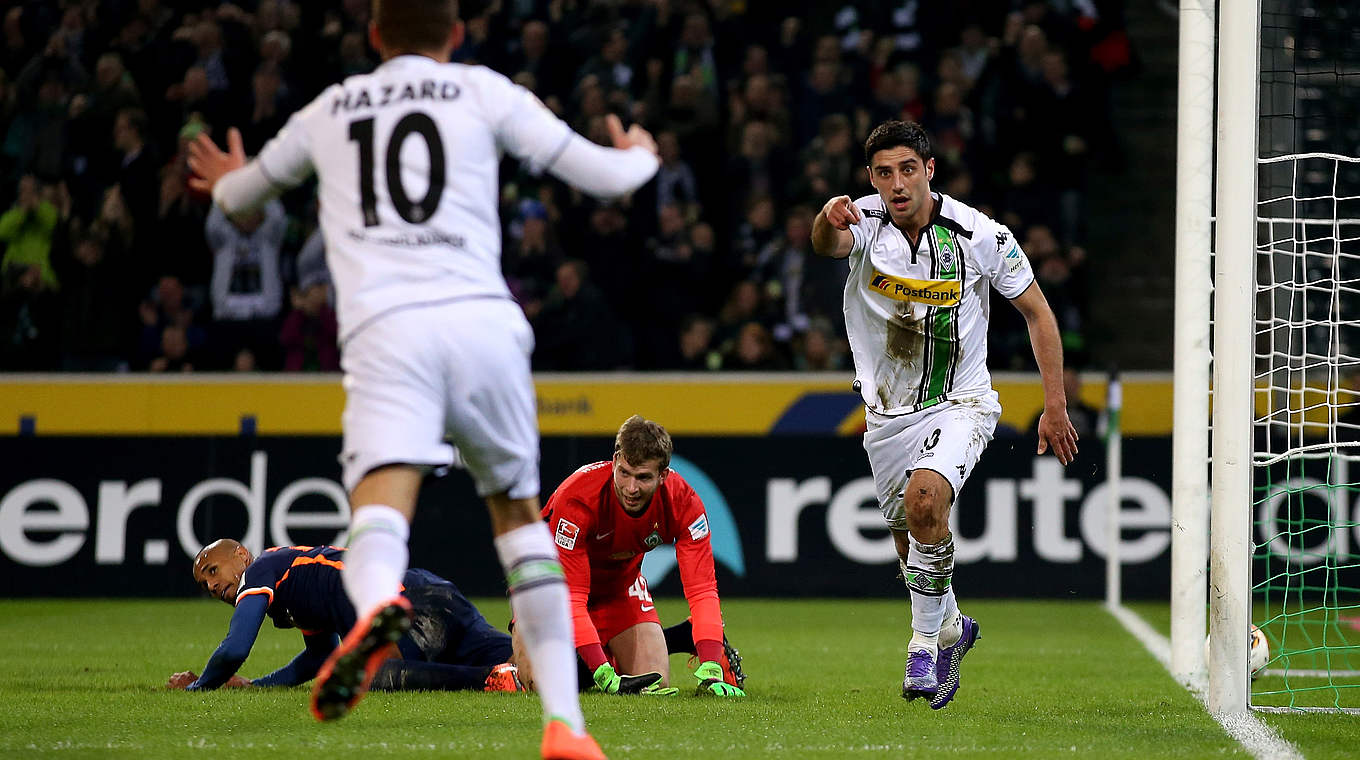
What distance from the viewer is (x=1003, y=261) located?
6.34 meters

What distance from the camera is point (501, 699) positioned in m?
6.51

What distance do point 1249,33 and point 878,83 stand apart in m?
8.73

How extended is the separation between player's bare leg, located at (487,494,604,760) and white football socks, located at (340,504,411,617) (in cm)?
31

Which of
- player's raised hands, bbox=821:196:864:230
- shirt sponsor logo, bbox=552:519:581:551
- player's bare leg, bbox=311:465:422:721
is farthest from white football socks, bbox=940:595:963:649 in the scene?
player's bare leg, bbox=311:465:422:721

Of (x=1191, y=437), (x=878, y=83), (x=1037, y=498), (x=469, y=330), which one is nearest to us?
(x=469, y=330)

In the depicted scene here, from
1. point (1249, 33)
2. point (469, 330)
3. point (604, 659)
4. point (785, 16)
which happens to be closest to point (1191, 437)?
point (1249, 33)

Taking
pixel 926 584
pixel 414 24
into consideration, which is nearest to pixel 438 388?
pixel 414 24

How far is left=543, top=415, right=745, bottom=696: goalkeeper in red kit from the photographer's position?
6684 mm

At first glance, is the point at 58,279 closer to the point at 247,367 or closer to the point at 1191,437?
the point at 247,367

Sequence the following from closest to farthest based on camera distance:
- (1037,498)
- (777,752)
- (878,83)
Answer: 1. (777,752)
2. (1037,498)
3. (878,83)

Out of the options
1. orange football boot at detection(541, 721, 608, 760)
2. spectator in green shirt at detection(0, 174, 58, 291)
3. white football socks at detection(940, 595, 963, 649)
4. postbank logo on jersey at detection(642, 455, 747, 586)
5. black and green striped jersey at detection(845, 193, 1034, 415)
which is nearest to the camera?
orange football boot at detection(541, 721, 608, 760)

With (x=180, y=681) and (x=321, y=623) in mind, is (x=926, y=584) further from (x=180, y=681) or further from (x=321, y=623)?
(x=180, y=681)

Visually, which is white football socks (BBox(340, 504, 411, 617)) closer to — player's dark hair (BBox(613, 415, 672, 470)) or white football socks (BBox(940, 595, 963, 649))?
player's dark hair (BBox(613, 415, 672, 470))

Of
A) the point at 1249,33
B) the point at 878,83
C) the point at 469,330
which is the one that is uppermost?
the point at 878,83
